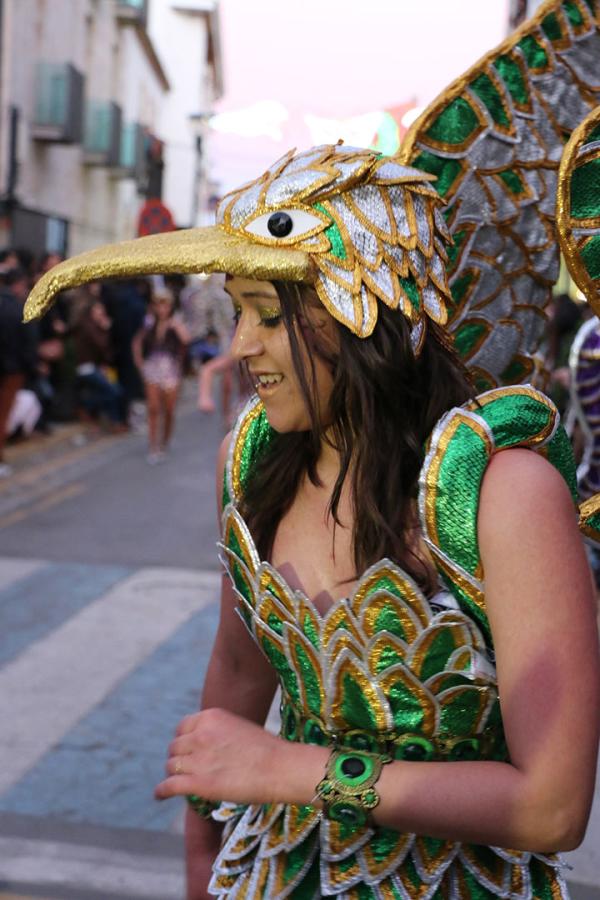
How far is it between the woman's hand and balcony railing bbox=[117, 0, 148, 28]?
2988cm

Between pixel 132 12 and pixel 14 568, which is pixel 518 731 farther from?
pixel 132 12

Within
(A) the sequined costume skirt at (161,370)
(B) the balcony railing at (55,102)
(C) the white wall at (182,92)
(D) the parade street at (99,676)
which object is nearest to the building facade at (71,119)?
(B) the balcony railing at (55,102)

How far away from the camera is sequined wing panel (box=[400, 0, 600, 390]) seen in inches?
79.5

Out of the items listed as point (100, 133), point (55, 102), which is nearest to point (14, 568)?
point (55, 102)

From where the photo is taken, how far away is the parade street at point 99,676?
3871mm

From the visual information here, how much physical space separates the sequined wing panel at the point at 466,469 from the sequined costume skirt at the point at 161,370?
11750 millimetres

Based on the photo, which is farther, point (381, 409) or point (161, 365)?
point (161, 365)

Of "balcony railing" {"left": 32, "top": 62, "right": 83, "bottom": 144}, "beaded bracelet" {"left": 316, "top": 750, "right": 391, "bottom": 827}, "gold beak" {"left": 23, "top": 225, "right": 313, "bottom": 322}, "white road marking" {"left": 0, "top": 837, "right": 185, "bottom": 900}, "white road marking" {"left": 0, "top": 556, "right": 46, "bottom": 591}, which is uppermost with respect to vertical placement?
"balcony railing" {"left": 32, "top": 62, "right": 83, "bottom": 144}

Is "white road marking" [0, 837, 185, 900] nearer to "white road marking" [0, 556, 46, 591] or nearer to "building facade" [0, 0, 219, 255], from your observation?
"white road marking" [0, 556, 46, 591]

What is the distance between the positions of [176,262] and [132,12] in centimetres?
3030

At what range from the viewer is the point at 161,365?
13.3 meters

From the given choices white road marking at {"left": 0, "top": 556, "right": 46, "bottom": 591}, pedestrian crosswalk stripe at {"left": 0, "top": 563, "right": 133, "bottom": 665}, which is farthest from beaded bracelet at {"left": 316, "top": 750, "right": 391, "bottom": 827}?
white road marking at {"left": 0, "top": 556, "right": 46, "bottom": 591}

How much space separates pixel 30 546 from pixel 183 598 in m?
1.94

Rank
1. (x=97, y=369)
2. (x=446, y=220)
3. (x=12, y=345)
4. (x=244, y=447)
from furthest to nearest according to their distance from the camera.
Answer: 1. (x=97, y=369)
2. (x=12, y=345)
3. (x=446, y=220)
4. (x=244, y=447)
